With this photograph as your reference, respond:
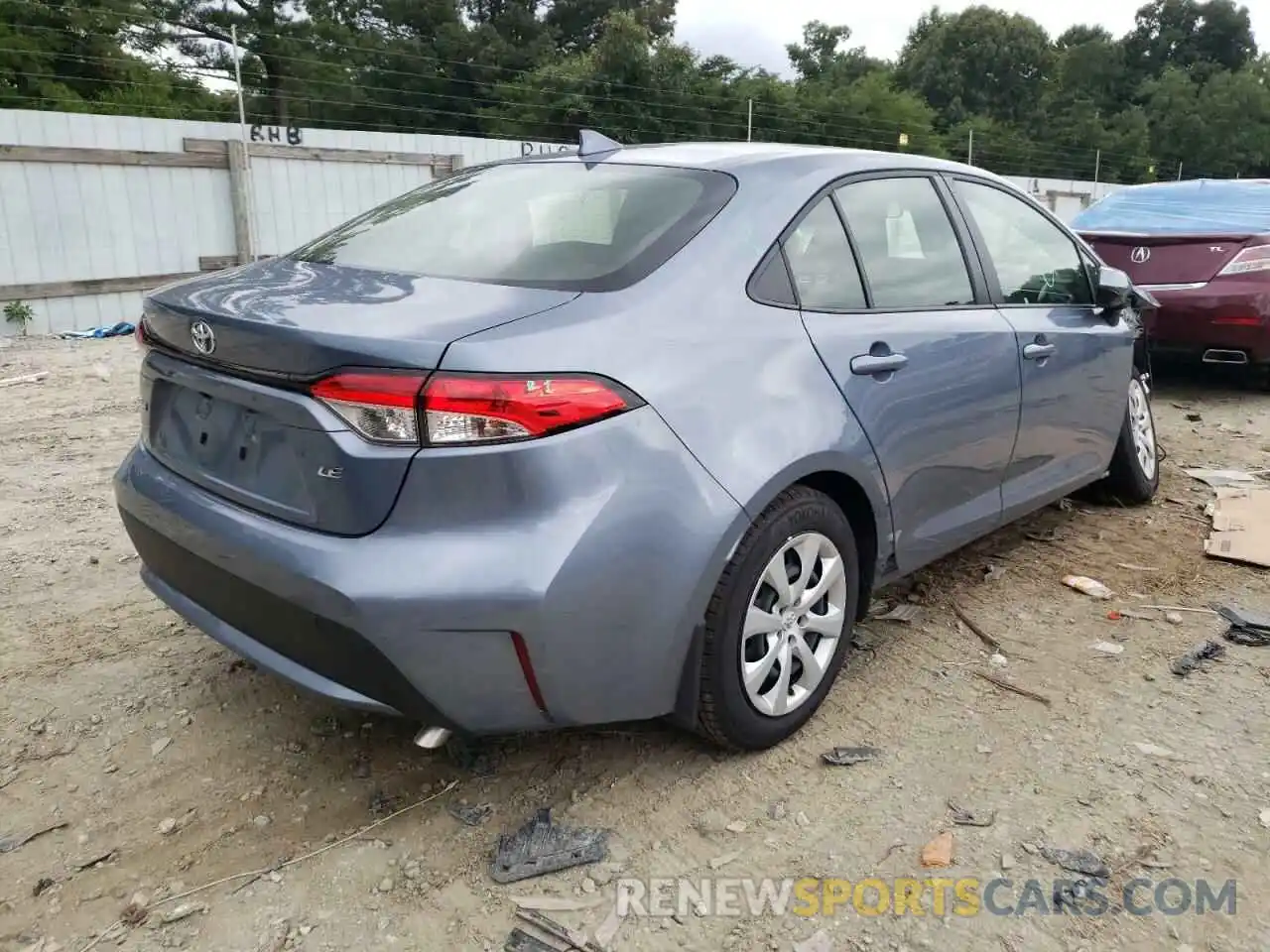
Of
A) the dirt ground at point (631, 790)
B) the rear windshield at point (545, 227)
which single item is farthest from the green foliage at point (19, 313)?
the rear windshield at point (545, 227)

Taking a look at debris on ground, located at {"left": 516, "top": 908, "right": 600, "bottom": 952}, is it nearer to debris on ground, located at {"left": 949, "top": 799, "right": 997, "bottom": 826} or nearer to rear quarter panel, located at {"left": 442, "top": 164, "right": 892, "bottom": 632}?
rear quarter panel, located at {"left": 442, "top": 164, "right": 892, "bottom": 632}

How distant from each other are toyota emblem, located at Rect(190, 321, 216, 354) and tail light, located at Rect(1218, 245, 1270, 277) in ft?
20.6

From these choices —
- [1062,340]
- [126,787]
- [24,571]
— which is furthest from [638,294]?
[24,571]

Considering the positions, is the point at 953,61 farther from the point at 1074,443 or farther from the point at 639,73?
the point at 1074,443

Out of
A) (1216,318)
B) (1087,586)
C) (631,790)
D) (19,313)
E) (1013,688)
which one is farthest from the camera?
(19,313)

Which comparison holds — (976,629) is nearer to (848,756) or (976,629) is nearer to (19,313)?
(848,756)

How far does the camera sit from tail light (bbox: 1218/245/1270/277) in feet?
21.2

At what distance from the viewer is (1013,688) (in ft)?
10.1

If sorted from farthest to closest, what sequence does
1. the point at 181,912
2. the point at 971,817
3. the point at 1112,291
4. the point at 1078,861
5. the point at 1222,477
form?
the point at 1222,477 → the point at 1112,291 → the point at 971,817 → the point at 1078,861 → the point at 181,912

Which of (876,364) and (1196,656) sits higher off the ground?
(876,364)

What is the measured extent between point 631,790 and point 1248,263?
5879 millimetres

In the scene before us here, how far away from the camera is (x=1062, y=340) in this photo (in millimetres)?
3707

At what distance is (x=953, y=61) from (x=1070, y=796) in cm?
6178

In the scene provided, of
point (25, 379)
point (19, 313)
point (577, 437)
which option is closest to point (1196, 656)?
point (577, 437)
